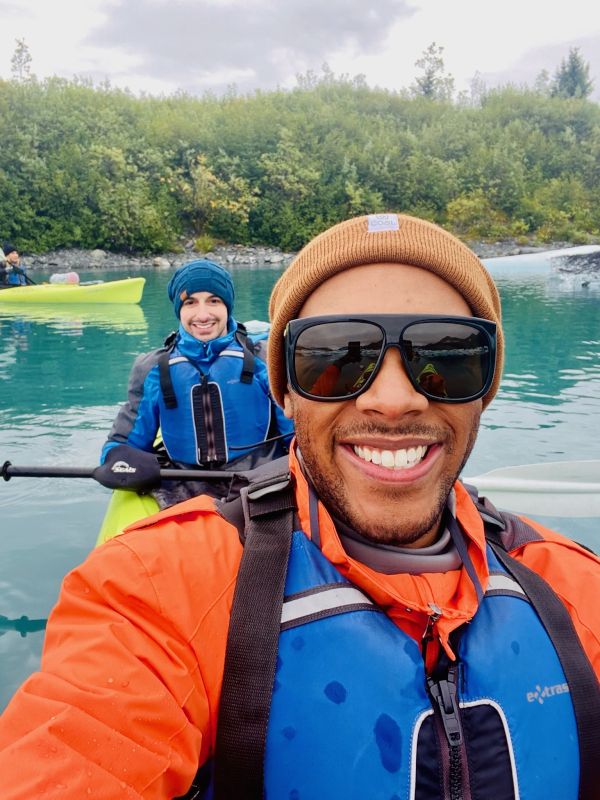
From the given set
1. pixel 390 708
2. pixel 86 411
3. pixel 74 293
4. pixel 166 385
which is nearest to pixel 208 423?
pixel 166 385

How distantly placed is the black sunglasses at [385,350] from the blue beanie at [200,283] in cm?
275

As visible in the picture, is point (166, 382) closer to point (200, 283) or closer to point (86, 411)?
point (200, 283)

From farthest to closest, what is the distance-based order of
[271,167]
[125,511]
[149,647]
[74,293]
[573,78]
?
1. [573,78]
2. [271,167]
3. [74,293]
4. [125,511]
5. [149,647]

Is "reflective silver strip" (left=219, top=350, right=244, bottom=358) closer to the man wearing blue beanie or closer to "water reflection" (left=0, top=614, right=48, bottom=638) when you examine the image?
the man wearing blue beanie

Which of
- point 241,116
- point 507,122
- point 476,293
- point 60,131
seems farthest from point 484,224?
point 476,293

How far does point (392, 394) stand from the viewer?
3.81ft

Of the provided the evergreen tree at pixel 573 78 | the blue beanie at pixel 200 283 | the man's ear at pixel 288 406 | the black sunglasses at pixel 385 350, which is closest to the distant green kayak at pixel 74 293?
the blue beanie at pixel 200 283

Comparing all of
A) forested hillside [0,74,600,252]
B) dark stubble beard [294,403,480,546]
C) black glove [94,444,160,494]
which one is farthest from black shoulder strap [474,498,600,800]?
forested hillside [0,74,600,252]

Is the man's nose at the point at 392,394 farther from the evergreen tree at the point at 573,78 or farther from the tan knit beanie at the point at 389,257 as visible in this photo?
the evergreen tree at the point at 573,78

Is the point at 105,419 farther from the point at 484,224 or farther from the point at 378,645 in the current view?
the point at 484,224

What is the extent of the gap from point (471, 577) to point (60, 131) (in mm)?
37616

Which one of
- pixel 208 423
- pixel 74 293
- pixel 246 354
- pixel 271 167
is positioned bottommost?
pixel 208 423

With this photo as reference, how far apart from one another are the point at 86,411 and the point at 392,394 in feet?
21.3

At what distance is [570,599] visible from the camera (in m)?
1.23
